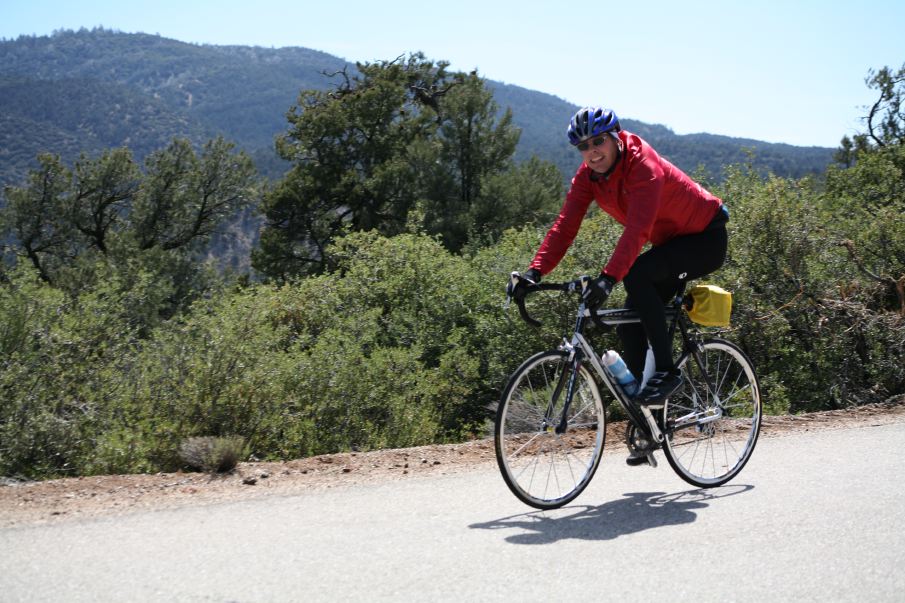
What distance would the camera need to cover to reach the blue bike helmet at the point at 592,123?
464cm

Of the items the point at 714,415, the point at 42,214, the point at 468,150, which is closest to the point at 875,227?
the point at 714,415

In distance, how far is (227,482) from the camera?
5.36 metres

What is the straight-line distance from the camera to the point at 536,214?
4038 cm

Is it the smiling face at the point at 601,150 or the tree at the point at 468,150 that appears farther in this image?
the tree at the point at 468,150

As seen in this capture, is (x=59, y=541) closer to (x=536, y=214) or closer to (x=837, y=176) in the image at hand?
(x=837, y=176)

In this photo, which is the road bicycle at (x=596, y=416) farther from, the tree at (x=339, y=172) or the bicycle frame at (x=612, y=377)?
the tree at (x=339, y=172)

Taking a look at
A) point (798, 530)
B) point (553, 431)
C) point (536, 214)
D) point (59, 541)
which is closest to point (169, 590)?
point (59, 541)

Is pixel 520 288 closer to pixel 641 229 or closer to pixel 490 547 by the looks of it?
pixel 641 229

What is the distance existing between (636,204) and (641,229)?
0.49ft

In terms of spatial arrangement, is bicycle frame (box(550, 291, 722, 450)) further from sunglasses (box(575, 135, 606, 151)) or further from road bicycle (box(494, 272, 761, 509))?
sunglasses (box(575, 135, 606, 151))

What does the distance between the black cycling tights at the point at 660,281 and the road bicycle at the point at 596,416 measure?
0.43ft


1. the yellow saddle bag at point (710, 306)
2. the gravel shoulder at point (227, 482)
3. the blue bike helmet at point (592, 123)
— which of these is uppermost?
the blue bike helmet at point (592, 123)

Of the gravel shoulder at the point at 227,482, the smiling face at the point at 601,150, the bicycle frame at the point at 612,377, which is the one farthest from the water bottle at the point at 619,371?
the gravel shoulder at the point at 227,482

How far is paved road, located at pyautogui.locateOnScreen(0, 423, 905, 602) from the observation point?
136 inches
